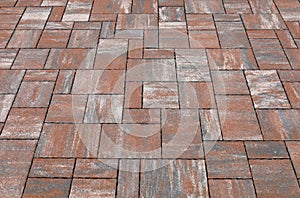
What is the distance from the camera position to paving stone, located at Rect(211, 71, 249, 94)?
2496 millimetres

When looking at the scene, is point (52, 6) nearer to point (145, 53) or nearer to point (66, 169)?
point (145, 53)

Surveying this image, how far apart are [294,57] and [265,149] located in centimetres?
93

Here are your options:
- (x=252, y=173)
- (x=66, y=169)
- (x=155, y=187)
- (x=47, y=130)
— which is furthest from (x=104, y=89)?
(x=252, y=173)

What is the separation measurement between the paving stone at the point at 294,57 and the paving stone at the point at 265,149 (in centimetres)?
76

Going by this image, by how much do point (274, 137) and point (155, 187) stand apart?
2.38 feet

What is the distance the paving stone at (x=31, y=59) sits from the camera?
8.82 ft

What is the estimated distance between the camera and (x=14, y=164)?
205 centimetres

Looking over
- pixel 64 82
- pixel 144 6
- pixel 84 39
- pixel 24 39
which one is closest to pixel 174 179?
pixel 64 82

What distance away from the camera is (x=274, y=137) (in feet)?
7.20

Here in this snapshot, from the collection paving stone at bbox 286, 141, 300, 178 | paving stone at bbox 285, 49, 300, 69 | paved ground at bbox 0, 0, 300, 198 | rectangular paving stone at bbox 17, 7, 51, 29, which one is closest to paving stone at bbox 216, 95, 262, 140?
paved ground at bbox 0, 0, 300, 198

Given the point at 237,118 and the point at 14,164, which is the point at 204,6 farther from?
the point at 14,164

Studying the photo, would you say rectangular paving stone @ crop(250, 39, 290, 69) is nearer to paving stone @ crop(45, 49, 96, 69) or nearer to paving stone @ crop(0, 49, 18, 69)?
paving stone @ crop(45, 49, 96, 69)

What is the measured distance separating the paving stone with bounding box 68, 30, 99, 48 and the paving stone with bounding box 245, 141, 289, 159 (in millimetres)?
1343

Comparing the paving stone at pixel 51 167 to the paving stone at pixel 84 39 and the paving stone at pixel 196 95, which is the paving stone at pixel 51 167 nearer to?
the paving stone at pixel 196 95
